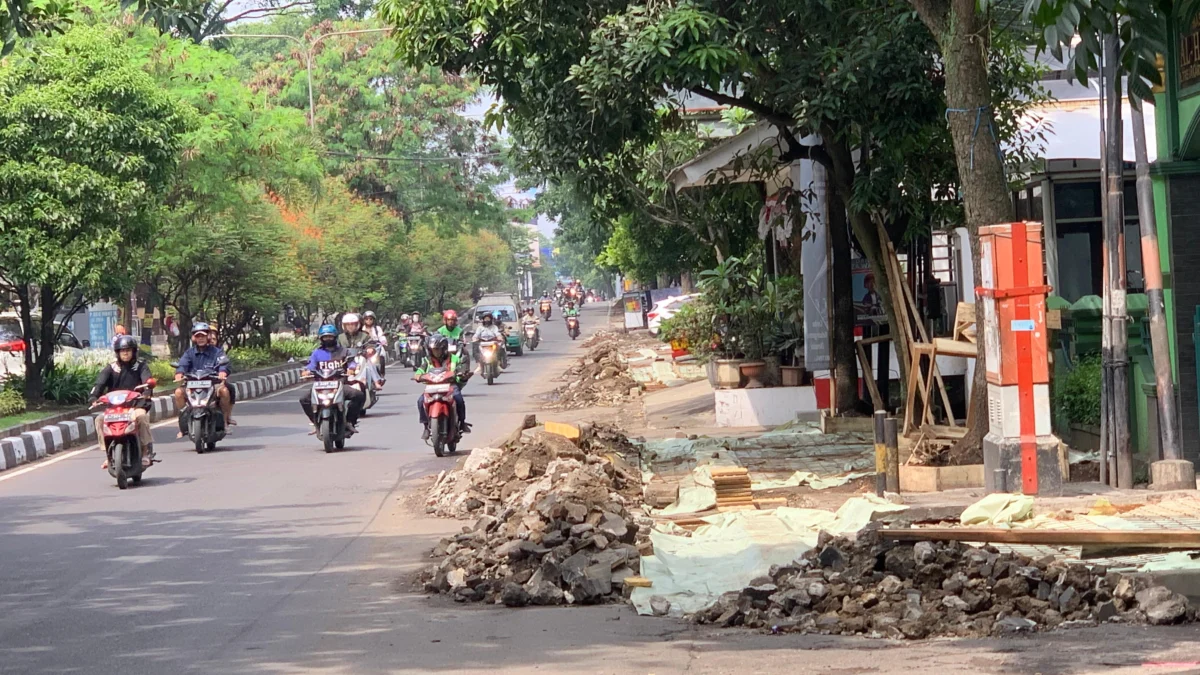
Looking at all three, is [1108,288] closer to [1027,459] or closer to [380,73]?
[1027,459]

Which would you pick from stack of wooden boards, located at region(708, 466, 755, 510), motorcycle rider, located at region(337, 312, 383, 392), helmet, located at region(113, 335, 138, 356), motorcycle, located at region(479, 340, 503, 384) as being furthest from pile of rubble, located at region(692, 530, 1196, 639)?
motorcycle, located at region(479, 340, 503, 384)


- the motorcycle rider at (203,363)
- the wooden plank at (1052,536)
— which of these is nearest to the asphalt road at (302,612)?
the wooden plank at (1052,536)

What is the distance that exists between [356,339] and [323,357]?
19.0 feet

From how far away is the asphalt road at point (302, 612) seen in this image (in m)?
6.76

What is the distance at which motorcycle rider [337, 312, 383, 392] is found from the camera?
Answer: 2234 centimetres

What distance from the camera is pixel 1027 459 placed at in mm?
10922

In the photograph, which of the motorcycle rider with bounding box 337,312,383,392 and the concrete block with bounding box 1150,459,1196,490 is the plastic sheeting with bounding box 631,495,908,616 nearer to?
the concrete block with bounding box 1150,459,1196,490

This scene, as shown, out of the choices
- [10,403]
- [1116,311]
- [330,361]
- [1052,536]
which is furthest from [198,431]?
[1052,536]

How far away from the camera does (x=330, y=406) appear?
17.7 metres

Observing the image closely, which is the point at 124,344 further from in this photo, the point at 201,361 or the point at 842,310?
the point at 842,310

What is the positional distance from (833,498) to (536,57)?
5.72 meters

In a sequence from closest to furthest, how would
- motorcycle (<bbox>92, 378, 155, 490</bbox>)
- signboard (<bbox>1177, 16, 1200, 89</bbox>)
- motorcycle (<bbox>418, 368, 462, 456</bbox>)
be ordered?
signboard (<bbox>1177, 16, 1200, 89</bbox>)
motorcycle (<bbox>92, 378, 155, 490</bbox>)
motorcycle (<bbox>418, 368, 462, 456</bbox>)

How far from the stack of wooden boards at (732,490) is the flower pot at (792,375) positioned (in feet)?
27.9

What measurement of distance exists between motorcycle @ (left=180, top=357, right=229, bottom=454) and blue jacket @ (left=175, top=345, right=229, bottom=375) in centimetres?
14
